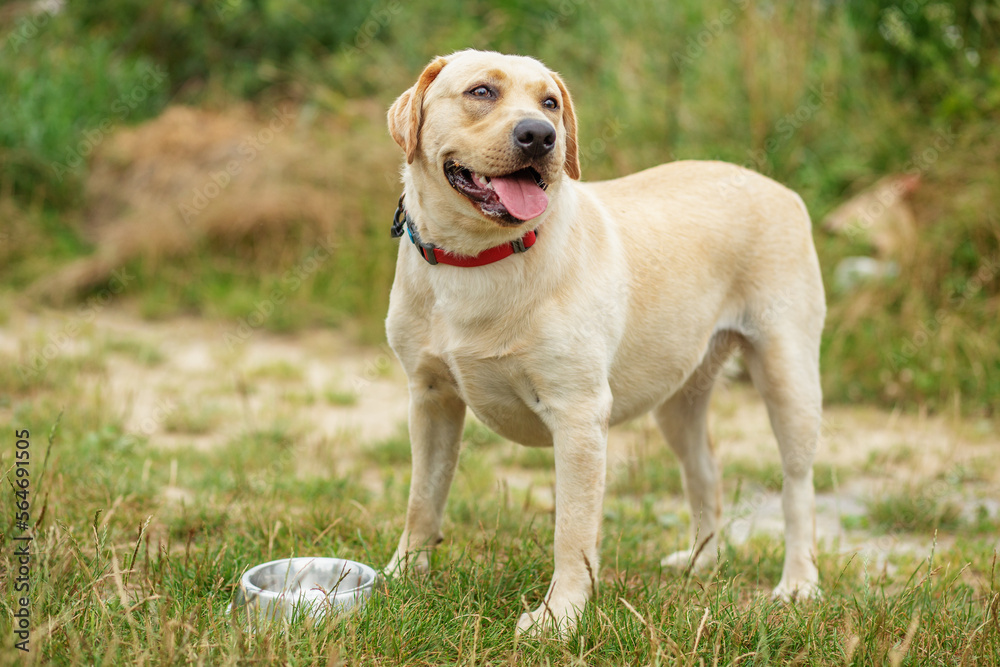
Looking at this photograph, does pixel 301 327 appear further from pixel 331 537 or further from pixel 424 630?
pixel 424 630

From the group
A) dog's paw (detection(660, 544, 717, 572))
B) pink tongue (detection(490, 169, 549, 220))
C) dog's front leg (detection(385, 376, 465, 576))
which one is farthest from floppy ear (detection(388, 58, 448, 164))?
dog's paw (detection(660, 544, 717, 572))

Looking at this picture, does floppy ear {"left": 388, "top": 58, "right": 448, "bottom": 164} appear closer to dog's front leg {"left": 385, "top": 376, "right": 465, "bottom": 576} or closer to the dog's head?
the dog's head


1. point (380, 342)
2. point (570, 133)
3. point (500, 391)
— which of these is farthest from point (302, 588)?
point (380, 342)

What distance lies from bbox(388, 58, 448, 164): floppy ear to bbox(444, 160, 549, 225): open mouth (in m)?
0.18

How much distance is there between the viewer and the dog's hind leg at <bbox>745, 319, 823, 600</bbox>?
139 inches

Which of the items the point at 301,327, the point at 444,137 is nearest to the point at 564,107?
the point at 444,137

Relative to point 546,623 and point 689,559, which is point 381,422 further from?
point 546,623

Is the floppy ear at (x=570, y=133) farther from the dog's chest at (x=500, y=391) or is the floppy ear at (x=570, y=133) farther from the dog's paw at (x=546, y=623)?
the dog's paw at (x=546, y=623)

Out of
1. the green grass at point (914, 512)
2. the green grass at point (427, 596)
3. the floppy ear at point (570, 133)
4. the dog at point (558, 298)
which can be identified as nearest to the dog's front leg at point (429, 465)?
the dog at point (558, 298)

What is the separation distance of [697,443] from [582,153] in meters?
3.95

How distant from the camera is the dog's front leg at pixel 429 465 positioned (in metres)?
3.14

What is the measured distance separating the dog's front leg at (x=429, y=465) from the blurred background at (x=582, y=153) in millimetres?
3404

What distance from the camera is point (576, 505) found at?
2824 millimetres

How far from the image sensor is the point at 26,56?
1023cm
